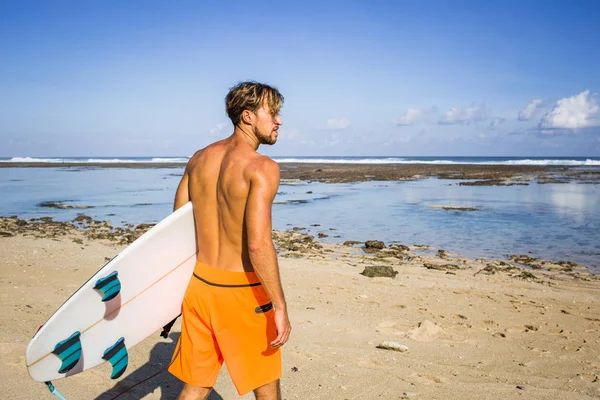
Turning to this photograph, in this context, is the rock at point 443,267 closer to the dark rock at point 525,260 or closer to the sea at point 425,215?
the sea at point 425,215

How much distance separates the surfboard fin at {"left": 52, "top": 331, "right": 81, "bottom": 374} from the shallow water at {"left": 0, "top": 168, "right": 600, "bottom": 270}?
8624 millimetres

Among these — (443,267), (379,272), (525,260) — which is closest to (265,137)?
(379,272)

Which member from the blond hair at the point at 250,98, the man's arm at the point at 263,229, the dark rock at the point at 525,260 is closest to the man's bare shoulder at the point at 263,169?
the man's arm at the point at 263,229

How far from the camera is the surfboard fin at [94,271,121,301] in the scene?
2.82 m

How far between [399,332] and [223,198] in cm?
341

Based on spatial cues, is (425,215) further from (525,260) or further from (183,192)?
(183,192)

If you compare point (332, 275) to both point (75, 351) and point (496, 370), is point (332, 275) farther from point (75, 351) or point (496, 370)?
point (75, 351)

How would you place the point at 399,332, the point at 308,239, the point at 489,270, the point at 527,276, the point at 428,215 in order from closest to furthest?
1. the point at 399,332
2. the point at 527,276
3. the point at 489,270
4. the point at 308,239
5. the point at 428,215

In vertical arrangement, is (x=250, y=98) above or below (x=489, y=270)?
above

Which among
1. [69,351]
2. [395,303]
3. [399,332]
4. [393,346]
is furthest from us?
[395,303]

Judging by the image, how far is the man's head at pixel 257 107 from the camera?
2535mm

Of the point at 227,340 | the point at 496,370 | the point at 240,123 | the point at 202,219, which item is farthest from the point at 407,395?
the point at 240,123

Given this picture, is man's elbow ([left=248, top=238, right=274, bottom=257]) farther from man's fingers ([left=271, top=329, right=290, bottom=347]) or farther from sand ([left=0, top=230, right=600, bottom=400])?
sand ([left=0, top=230, right=600, bottom=400])

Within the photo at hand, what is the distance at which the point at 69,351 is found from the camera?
283 cm
